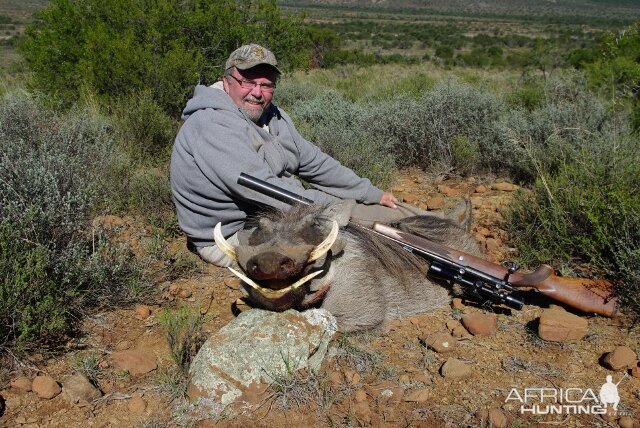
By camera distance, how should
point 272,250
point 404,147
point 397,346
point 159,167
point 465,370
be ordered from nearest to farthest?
point 272,250 < point 465,370 < point 397,346 < point 159,167 < point 404,147

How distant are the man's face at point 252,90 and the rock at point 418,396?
2025mm

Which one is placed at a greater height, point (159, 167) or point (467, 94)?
point (467, 94)

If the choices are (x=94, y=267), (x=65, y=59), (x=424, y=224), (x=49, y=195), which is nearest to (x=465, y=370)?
(x=424, y=224)

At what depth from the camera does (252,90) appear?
11.3ft

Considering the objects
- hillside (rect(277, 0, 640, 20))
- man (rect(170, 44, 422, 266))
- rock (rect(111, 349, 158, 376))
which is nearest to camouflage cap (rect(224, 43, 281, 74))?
man (rect(170, 44, 422, 266))

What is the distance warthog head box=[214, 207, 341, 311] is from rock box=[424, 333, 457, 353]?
2.37 ft

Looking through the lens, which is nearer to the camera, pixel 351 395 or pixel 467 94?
pixel 351 395

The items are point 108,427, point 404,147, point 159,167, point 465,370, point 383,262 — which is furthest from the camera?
point 404,147

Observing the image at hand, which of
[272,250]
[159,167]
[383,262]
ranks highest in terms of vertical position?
[272,250]

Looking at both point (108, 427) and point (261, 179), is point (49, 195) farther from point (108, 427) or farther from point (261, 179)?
point (108, 427)

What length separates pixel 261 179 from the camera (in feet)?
9.99

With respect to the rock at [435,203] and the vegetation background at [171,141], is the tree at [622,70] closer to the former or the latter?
the vegetation background at [171,141]

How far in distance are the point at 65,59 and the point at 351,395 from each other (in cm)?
647

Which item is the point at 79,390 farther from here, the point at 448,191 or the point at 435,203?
the point at 448,191
